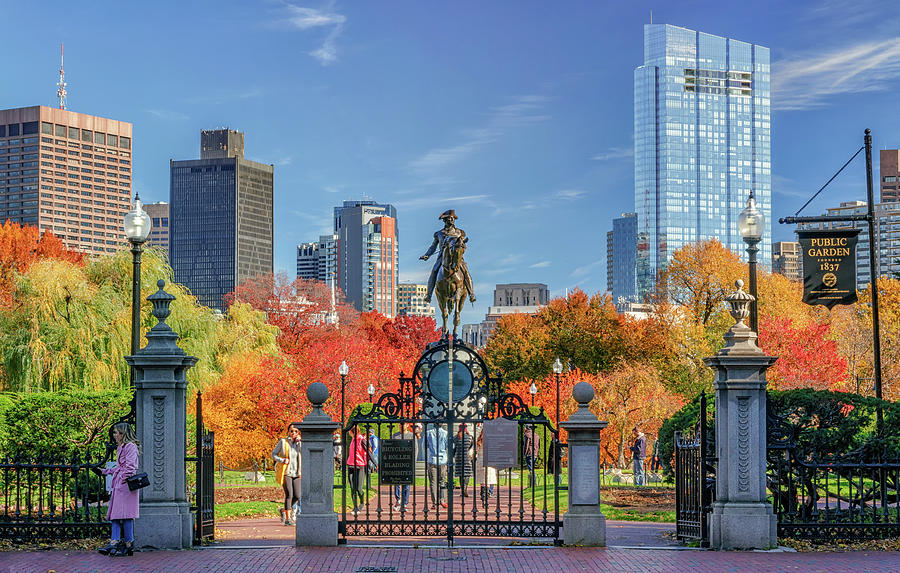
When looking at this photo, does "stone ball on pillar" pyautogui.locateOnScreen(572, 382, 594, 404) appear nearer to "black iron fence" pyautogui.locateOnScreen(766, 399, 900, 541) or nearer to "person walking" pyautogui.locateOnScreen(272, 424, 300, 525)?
"black iron fence" pyautogui.locateOnScreen(766, 399, 900, 541)

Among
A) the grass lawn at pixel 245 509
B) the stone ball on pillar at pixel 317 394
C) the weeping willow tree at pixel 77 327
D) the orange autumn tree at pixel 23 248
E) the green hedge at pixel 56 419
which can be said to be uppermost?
the orange autumn tree at pixel 23 248

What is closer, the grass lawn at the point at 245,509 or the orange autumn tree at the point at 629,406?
the grass lawn at the point at 245,509

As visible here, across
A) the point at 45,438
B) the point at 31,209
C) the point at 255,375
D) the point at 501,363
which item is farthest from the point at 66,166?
the point at 45,438

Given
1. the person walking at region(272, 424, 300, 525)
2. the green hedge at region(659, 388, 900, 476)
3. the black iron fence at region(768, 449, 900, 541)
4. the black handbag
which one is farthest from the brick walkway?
the person walking at region(272, 424, 300, 525)

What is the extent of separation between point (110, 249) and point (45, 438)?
180 m

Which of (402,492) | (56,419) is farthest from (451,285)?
(56,419)

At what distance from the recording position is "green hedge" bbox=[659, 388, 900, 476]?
50.3ft

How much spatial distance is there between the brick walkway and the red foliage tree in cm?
2404

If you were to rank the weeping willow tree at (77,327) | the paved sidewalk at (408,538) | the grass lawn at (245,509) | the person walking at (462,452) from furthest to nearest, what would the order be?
1. the weeping willow tree at (77,327)
2. the grass lawn at (245,509)
3. the paved sidewalk at (408,538)
4. the person walking at (462,452)

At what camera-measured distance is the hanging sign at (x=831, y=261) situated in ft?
63.6

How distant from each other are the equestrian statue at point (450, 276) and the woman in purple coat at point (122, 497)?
26.6ft

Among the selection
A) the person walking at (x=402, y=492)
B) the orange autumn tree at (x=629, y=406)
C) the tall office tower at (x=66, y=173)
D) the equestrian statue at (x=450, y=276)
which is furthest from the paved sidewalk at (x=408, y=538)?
the tall office tower at (x=66, y=173)

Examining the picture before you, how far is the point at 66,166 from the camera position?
17762cm

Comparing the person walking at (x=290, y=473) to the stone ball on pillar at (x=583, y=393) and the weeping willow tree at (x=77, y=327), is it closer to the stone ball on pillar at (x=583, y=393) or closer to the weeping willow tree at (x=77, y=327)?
the stone ball on pillar at (x=583, y=393)
